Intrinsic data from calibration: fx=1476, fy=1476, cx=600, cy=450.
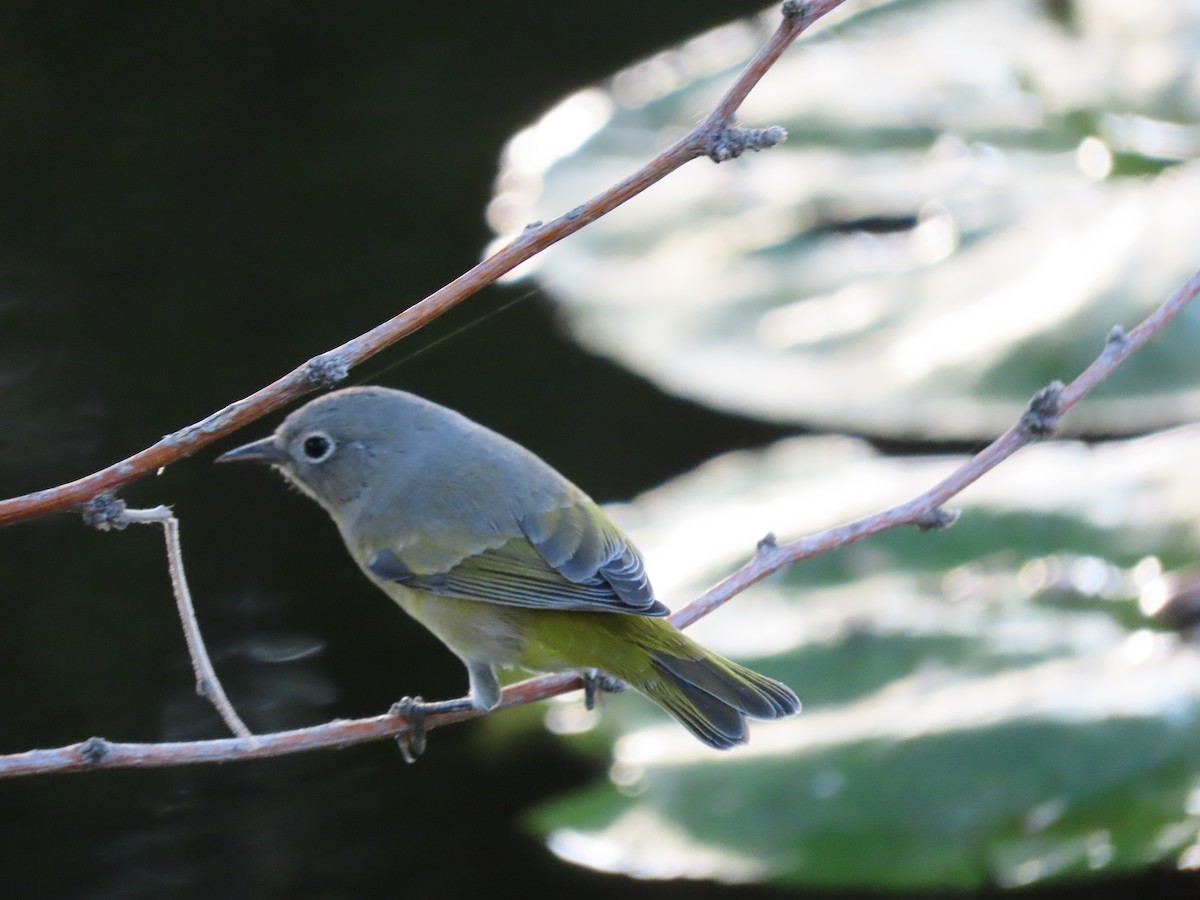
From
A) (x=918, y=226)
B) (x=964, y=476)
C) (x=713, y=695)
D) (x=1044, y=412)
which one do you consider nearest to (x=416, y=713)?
(x=713, y=695)

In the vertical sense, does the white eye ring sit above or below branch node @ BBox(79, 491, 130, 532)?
above

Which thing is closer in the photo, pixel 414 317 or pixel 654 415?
pixel 414 317

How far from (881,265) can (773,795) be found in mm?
1976

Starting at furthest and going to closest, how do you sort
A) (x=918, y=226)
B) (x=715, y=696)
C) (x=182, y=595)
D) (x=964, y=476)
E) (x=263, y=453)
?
(x=918, y=226) < (x=263, y=453) < (x=715, y=696) < (x=964, y=476) < (x=182, y=595)

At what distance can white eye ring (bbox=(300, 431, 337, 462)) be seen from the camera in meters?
3.41

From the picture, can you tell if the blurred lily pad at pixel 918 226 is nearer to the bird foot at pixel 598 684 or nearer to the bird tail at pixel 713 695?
the bird foot at pixel 598 684

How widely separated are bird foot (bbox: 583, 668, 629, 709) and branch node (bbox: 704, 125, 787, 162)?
138cm

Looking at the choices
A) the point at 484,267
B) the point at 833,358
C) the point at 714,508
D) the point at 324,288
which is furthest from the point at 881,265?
the point at 484,267

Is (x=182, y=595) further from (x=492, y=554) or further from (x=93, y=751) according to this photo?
(x=492, y=554)

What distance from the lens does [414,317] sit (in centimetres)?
218

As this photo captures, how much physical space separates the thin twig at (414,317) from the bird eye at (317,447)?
1241 mm

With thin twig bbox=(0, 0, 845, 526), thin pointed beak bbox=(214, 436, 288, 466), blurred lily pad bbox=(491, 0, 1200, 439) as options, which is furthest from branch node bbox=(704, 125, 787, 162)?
blurred lily pad bbox=(491, 0, 1200, 439)

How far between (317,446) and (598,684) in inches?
33.9

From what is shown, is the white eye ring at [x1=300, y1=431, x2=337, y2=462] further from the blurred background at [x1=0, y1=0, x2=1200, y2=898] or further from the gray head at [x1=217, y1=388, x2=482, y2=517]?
the blurred background at [x1=0, y1=0, x2=1200, y2=898]
